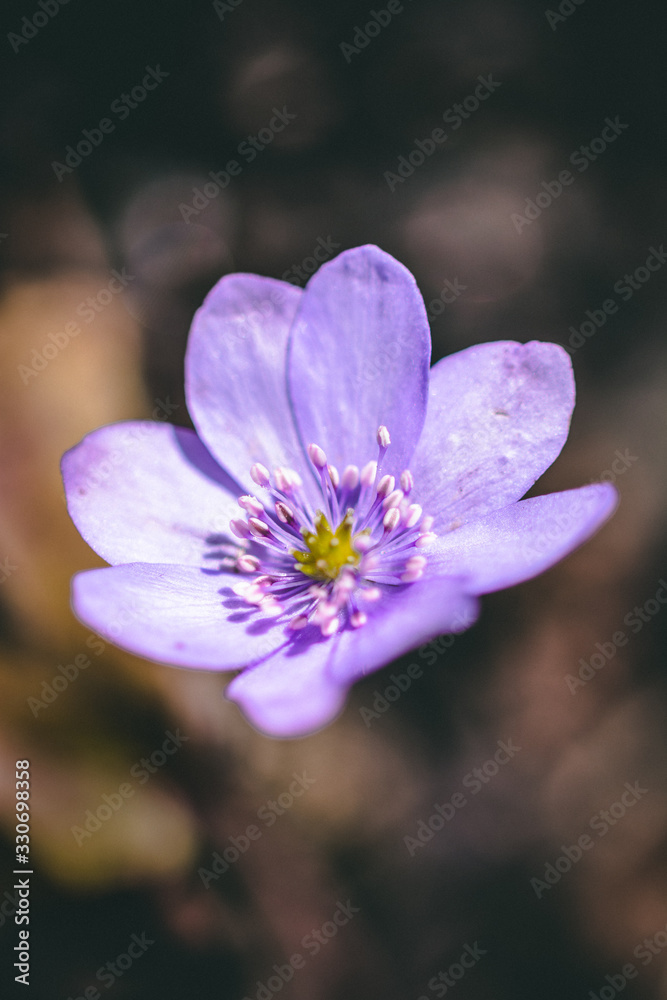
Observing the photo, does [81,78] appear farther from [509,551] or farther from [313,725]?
[313,725]

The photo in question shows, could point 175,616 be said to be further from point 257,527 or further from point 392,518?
point 392,518

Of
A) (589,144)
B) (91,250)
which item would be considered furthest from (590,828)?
(91,250)

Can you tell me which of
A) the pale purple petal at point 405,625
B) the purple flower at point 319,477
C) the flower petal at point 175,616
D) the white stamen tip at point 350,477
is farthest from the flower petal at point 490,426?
the flower petal at point 175,616

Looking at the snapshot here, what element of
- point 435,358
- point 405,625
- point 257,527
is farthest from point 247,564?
point 435,358

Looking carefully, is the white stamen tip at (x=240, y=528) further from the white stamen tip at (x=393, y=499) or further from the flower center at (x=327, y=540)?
the white stamen tip at (x=393, y=499)

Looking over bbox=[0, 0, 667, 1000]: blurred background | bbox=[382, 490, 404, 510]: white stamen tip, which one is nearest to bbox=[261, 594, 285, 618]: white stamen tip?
bbox=[382, 490, 404, 510]: white stamen tip
